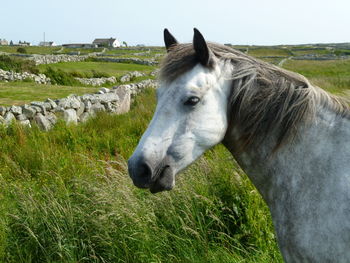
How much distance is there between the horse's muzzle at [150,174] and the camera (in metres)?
1.90

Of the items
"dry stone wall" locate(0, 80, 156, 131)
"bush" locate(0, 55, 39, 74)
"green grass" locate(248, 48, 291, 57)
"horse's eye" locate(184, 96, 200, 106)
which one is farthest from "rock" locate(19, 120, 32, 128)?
"green grass" locate(248, 48, 291, 57)

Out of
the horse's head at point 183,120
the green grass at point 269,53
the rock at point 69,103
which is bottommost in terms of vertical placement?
the rock at point 69,103

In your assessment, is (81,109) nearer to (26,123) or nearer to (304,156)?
(26,123)

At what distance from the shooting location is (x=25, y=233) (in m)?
3.67

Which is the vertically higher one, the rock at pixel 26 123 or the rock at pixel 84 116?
the rock at pixel 26 123

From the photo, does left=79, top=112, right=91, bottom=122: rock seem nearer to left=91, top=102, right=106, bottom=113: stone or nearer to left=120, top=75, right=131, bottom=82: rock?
left=91, top=102, right=106, bottom=113: stone

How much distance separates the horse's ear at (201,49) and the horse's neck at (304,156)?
454 millimetres

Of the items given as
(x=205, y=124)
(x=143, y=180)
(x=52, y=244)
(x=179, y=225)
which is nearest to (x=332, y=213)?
(x=205, y=124)

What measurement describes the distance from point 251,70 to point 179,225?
2078mm

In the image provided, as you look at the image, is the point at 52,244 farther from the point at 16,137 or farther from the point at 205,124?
the point at 16,137

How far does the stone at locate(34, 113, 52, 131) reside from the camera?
8.89m

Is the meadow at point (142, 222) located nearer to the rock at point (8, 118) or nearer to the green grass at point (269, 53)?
the rock at point (8, 118)

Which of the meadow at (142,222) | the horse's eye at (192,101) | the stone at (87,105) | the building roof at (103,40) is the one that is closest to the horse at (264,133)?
the horse's eye at (192,101)

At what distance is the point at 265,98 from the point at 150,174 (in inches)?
31.3
